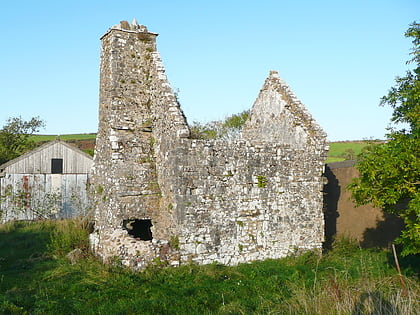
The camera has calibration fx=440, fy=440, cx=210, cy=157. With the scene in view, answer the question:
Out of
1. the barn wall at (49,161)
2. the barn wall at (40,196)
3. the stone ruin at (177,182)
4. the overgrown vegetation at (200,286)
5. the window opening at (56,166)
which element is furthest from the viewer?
the window opening at (56,166)

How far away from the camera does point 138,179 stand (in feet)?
40.9

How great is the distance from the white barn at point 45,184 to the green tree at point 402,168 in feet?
49.6

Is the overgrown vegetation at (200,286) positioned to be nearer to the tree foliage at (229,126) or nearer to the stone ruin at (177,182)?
the stone ruin at (177,182)

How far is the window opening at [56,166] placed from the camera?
2511 centimetres

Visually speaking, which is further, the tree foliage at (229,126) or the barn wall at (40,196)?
the tree foliage at (229,126)

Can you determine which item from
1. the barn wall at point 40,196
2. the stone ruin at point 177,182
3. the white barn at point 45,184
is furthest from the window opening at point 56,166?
the stone ruin at point 177,182

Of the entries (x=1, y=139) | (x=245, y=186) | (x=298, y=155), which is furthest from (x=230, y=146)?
(x=1, y=139)

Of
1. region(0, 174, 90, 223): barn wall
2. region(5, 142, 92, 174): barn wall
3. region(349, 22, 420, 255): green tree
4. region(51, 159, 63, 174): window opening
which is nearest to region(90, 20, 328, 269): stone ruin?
region(349, 22, 420, 255): green tree

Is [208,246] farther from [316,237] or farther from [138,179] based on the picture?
[316,237]

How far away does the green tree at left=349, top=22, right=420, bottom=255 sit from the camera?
834 centimetres

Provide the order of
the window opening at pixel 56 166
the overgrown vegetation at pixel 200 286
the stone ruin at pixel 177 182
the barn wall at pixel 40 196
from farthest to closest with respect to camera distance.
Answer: the window opening at pixel 56 166 < the barn wall at pixel 40 196 < the stone ruin at pixel 177 182 < the overgrown vegetation at pixel 200 286

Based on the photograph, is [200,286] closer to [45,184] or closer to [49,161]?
[45,184]

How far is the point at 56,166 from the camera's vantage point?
82.8 ft

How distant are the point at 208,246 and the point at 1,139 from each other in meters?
25.8
